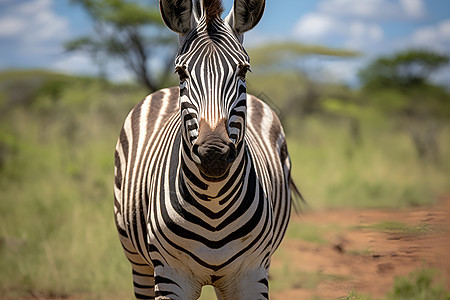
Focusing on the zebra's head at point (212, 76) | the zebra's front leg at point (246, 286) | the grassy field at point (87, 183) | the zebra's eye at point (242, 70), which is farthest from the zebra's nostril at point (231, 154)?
the grassy field at point (87, 183)

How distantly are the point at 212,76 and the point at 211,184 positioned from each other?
523mm

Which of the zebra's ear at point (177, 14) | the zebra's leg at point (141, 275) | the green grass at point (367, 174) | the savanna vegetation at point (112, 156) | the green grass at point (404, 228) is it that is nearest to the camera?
the zebra's ear at point (177, 14)

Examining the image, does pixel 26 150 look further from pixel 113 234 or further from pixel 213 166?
pixel 213 166

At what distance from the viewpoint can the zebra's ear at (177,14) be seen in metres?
2.70

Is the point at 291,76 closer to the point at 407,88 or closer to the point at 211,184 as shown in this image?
the point at 407,88

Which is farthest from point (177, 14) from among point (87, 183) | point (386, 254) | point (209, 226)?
point (87, 183)

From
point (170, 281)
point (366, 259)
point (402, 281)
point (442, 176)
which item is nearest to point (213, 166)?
point (170, 281)

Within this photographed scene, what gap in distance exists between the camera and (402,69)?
24.0 m

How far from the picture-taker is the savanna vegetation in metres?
6.02

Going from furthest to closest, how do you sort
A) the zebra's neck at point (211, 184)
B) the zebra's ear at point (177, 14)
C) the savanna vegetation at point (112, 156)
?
the savanna vegetation at point (112, 156), the zebra's ear at point (177, 14), the zebra's neck at point (211, 184)

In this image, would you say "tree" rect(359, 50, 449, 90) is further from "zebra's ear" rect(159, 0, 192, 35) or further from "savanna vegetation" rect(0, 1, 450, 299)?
"zebra's ear" rect(159, 0, 192, 35)

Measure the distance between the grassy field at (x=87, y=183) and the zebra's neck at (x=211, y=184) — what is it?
9.34 feet

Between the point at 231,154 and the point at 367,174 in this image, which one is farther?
the point at 367,174

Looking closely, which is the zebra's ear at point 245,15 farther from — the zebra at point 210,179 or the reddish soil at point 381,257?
the reddish soil at point 381,257
